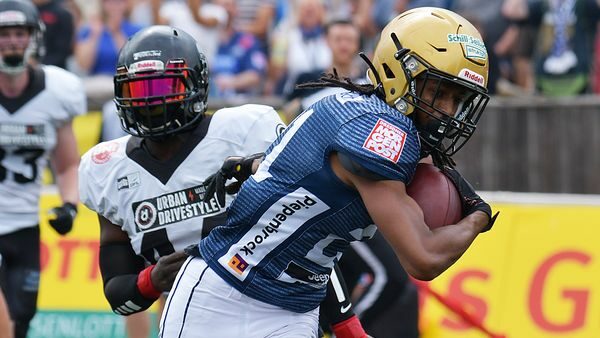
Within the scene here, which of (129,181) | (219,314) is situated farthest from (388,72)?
(129,181)

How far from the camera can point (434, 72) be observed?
12.6ft

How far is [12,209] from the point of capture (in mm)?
6539

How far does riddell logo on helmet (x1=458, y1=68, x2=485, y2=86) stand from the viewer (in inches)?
152

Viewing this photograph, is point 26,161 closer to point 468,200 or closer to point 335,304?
point 335,304

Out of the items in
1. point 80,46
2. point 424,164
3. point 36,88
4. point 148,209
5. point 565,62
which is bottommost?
point 80,46

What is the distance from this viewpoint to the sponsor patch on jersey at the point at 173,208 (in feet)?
15.1

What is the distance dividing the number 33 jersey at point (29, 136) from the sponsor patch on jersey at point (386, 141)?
127 inches

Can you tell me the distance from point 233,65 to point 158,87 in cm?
701

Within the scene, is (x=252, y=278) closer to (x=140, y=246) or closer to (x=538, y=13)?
(x=140, y=246)

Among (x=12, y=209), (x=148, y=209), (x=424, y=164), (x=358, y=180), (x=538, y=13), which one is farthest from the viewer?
(x=538, y=13)

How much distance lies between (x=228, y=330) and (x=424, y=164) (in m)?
0.78

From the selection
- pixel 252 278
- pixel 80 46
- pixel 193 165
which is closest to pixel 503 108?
pixel 80 46

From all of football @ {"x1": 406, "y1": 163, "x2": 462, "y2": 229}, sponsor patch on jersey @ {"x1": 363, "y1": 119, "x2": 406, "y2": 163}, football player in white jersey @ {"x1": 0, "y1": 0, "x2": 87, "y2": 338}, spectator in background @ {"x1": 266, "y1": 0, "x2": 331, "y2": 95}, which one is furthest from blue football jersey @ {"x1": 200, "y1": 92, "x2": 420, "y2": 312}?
spectator in background @ {"x1": 266, "y1": 0, "x2": 331, "y2": 95}

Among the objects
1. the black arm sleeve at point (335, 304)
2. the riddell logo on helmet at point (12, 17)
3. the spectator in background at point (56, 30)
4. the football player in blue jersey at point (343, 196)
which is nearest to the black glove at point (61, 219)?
the riddell logo on helmet at point (12, 17)
